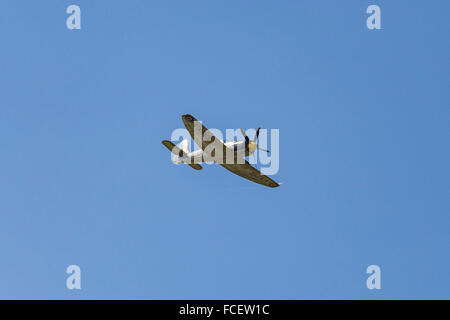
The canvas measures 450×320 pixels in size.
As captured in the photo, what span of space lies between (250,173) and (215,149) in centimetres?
655

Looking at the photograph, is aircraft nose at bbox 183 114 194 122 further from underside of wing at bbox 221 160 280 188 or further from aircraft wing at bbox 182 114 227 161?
underside of wing at bbox 221 160 280 188

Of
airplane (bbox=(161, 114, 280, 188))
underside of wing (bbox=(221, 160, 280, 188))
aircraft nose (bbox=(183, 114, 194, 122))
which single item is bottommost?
underside of wing (bbox=(221, 160, 280, 188))

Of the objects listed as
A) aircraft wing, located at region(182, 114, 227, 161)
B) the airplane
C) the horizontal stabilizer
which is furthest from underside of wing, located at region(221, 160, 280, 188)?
the horizontal stabilizer

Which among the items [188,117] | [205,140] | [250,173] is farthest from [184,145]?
[188,117]

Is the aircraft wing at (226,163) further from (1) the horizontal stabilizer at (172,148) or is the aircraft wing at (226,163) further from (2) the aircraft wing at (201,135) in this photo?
(1) the horizontal stabilizer at (172,148)

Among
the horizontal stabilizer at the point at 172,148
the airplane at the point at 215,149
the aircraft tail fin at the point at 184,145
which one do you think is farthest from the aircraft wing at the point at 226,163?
the horizontal stabilizer at the point at 172,148

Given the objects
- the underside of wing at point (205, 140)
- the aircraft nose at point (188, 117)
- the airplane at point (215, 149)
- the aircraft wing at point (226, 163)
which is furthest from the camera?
the airplane at point (215, 149)

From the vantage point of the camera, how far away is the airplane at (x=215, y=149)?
45969 millimetres

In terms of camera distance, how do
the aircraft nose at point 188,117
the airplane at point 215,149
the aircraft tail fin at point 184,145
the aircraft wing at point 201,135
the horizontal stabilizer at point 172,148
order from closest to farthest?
the aircraft nose at point 188,117
the aircraft wing at point 201,135
the airplane at point 215,149
the horizontal stabilizer at point 172,148
the aircraft tail fin at point 184,145

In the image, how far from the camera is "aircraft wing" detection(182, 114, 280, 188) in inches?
1780

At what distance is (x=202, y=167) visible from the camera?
53.2 meters

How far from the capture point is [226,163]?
50.4 meters

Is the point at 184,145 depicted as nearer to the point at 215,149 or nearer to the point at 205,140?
the point at 215,149

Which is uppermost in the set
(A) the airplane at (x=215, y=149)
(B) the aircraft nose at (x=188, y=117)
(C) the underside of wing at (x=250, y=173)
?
(B) the aircraft nose at (x=188, y=117)
